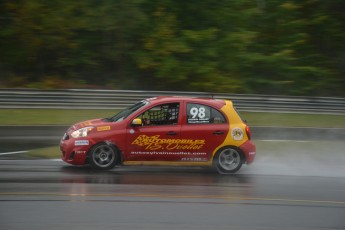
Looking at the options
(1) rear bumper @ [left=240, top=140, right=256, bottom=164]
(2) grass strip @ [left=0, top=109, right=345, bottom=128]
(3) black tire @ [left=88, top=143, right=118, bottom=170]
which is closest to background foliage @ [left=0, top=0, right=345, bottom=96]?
(2) grass strip @ [left=0, top=109, right=345, bottom=128]

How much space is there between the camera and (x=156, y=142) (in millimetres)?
11688

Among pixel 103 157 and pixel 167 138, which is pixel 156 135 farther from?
pixel 103 157

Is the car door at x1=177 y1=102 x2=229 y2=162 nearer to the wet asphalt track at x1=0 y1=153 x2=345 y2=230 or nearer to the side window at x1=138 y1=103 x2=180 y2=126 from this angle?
the side window at x1=138 y1=103 x2=180 y2=126

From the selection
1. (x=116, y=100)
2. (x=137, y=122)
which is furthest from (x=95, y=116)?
(x=137, y=122)

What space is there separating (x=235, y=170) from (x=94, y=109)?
32.8 ft

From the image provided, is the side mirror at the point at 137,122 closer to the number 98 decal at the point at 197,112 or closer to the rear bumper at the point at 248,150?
the number 98 decal at the point at 197,112

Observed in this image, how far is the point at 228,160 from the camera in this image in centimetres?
1205

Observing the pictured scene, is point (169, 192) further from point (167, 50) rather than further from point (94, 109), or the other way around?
point (167, 50)

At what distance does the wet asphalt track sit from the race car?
30 centimetres

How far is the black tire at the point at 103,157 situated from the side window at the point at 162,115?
0.92 metres

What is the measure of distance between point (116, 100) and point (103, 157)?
31.8 feet

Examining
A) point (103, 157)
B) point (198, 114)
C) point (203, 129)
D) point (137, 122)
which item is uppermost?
point (198, 114)

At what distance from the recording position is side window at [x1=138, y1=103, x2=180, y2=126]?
1191 cm

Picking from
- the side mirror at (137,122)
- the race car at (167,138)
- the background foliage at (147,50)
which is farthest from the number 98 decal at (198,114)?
the background foliage at (147,50)
